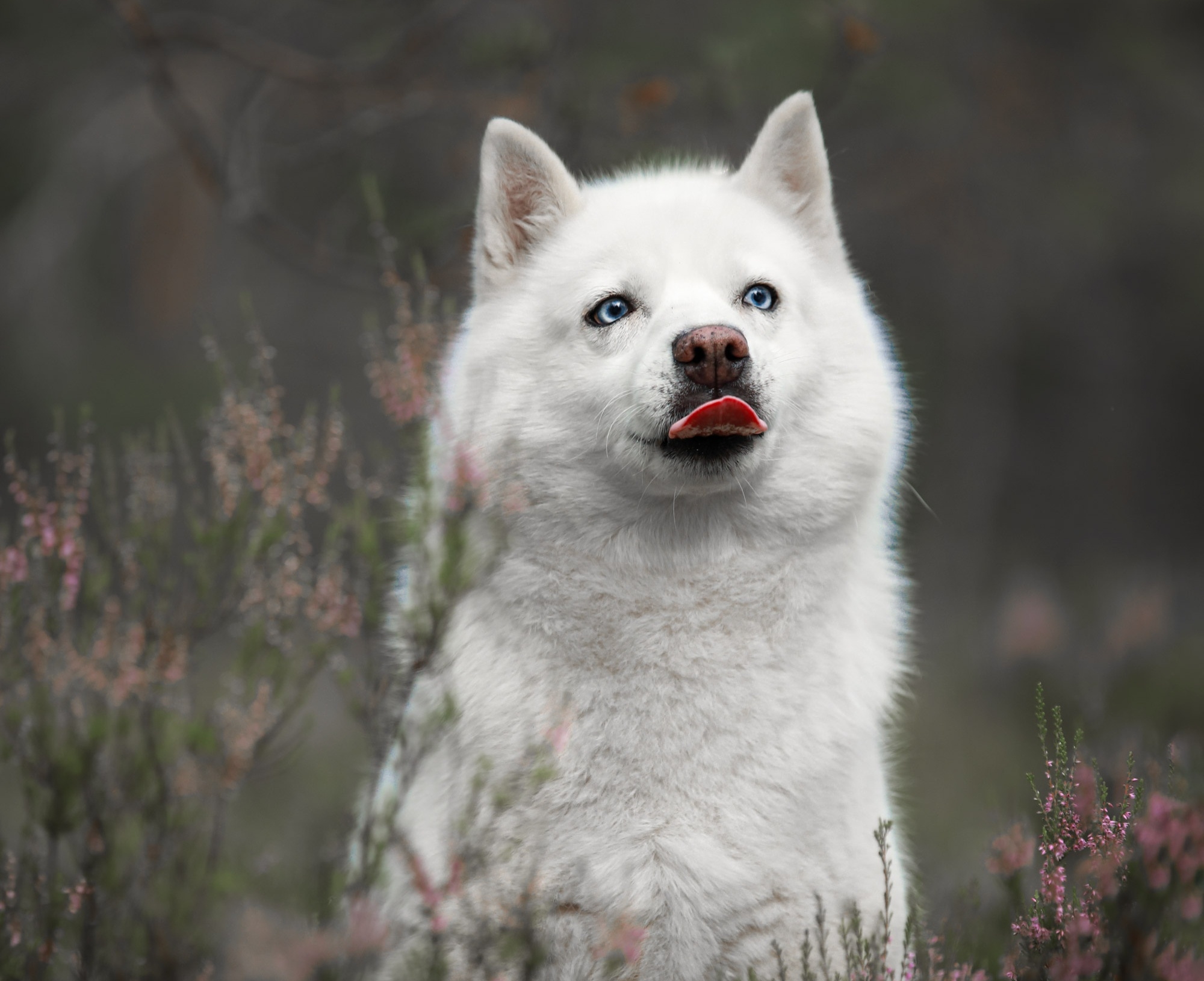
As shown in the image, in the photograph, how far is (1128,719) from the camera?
647 centimetres

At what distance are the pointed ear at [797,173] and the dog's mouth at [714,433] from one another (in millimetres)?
842

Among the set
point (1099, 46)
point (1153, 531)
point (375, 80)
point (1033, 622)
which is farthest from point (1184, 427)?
point (375, 80)

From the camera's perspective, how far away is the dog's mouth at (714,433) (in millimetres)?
2521

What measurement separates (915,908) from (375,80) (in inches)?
169

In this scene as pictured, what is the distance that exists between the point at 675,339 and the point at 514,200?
87 centimetres

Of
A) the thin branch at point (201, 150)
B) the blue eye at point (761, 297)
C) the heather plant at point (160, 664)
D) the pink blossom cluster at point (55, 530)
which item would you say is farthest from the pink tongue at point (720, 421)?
the thin branch at point (201, 150)

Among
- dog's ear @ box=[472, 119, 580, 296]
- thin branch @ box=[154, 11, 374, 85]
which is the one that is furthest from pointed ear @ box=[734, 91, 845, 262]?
thin branch @ box=[154, 11, 374, 85]

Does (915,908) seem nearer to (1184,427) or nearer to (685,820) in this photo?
(685,820)

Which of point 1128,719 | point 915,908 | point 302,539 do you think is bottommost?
point 1128,719

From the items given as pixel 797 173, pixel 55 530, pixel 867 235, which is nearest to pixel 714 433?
pixel 797 173

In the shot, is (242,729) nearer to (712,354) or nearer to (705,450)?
(705,450)

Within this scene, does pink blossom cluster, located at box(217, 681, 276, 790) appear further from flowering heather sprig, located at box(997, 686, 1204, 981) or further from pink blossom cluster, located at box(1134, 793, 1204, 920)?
pink blossom cluster, located at box(1134, 793, 1204, 920)

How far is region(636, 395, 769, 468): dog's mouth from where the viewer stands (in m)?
2.52

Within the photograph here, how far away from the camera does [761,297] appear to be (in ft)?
9.53
